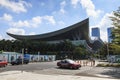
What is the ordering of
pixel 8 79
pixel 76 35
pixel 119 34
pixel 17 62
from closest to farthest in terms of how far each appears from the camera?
1. pixel 8 79
2. pixel 119 34
3. pixel 17 62
4. pixel 76 35

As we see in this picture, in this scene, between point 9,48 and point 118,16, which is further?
point 9,48

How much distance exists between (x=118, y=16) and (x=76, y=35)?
93.5 metres

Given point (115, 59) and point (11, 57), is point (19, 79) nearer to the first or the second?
point (11, 57)

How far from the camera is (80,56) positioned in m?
98.9

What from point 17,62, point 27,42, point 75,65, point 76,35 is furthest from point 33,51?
point 75,65

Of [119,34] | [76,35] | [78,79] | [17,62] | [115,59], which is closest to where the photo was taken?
[78,79]

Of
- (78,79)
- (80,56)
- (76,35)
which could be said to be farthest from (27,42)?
(78,79)

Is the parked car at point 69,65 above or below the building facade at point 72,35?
below

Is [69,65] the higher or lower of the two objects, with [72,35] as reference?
lower

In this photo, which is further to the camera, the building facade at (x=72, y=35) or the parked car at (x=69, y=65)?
the building facade at (x=72, y=35)

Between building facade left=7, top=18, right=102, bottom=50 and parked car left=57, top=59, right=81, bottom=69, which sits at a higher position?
building facade left=7, top=18, right=102, bottom=50

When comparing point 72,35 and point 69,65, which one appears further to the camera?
point 72,35

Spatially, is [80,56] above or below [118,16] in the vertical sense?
below

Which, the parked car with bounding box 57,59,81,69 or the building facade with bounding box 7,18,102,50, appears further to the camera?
the building facade with bounding box 7,18,102,50
